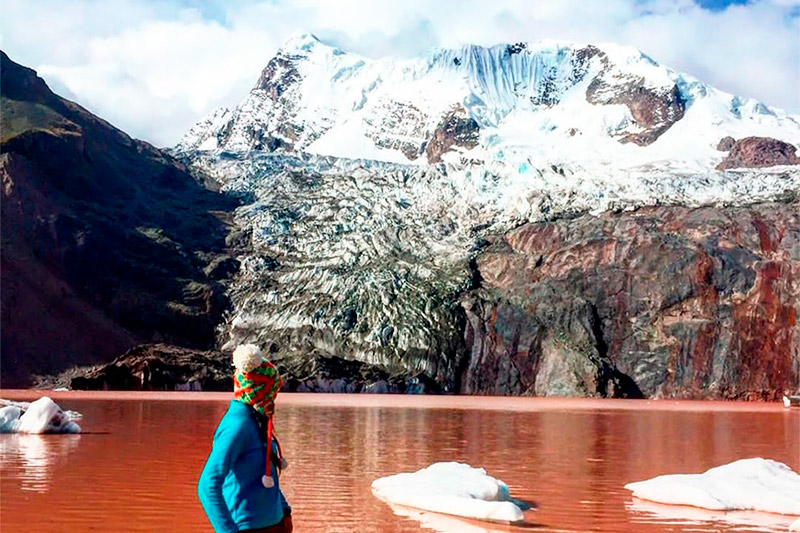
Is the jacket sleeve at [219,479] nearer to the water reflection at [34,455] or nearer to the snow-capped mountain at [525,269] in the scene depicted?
the water reflection at [34,455]

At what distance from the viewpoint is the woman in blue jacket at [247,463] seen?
6.95 metres

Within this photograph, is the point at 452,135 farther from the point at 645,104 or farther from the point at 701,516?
the point at 701,516

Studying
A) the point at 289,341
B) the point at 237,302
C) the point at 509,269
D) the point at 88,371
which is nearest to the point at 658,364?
the point at 509,269

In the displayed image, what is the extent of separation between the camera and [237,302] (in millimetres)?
99125

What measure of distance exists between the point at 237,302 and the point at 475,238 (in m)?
25.5

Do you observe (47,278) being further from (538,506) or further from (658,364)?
(538,506)

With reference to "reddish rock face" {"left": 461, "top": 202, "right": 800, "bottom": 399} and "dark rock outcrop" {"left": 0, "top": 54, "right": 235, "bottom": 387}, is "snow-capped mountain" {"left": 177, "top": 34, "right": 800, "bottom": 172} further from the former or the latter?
"reddish rock face" {"left": 461, "top": 202, "right": 800, "bottom": 399}

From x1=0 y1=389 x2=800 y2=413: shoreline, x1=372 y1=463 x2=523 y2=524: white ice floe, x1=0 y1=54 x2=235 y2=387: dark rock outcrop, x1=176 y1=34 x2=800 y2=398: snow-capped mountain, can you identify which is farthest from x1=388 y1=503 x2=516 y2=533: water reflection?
x1=176 y1=34 x2=800 y2=398: snow-capped mountain

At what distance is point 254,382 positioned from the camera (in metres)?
7.27

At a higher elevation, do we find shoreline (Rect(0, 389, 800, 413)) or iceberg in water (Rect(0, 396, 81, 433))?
iceberg in water (Rect(0, 396, 81, 433))

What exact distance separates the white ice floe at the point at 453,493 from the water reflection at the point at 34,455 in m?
5.78

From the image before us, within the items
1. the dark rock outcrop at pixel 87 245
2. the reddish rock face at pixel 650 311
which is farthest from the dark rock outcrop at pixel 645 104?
the dark rock outcrop at pixel 87 245

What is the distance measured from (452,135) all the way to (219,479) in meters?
168

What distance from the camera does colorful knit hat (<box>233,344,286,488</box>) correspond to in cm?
722
